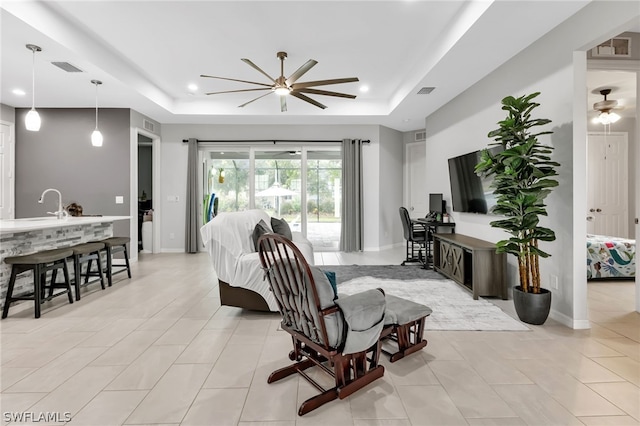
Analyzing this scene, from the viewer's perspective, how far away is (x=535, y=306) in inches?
112

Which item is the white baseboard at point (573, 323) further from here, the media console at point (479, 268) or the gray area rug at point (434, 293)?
the media console at point (479, 268)

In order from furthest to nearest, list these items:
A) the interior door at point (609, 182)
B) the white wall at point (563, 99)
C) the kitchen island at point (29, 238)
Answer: the interior door at point (609, 182) → the kitchen island at point (29, 238) → the white wall at point (563, 99)

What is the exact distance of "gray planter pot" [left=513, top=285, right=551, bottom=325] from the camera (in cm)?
283

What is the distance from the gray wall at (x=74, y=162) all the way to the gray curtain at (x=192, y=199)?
1.36 metres

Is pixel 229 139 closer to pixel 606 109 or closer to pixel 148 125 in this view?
pixel 148 125

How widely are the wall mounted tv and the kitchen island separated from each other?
503 cm

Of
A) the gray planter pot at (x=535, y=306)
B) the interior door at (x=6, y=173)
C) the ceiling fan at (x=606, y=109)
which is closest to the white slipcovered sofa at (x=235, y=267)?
the gray planter pot at (x=535, y=306)

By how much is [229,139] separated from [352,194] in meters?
2.97

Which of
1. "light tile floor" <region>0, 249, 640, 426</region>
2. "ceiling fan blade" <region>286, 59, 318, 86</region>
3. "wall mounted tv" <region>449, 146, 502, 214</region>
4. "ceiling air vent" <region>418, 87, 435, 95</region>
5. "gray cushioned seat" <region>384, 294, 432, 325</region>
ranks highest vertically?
"ceiling air vent" <region>418, 87, 435, 95</region>

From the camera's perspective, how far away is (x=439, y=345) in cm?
249

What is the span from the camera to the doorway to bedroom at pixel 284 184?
710 cm

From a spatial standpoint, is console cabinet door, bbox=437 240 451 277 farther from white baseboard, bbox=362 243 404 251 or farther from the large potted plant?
white baseboard, bbox=362 243 404 251

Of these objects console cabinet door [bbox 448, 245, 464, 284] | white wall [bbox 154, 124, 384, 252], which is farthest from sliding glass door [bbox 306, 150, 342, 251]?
console cabinet door [bbox 448, 245, 464, 284]

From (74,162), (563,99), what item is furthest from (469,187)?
(74,162)
